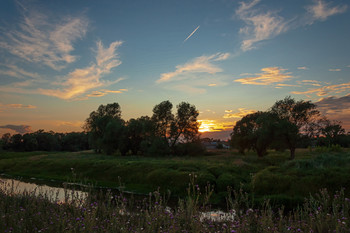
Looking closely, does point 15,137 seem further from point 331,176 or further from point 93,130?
point 331,176

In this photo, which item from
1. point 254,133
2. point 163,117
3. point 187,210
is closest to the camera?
point 187,210

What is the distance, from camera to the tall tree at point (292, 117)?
4225cm

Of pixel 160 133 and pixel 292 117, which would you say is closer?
pixel 292 117

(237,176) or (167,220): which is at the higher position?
(167,220)

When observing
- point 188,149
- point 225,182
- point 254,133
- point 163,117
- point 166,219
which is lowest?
point 225,182

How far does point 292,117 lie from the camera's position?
44906mm

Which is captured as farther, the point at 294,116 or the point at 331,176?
the point at 294,116

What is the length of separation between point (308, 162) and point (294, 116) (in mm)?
20980

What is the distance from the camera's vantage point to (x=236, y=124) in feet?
201

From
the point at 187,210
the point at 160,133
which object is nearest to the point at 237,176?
the point at 187,210

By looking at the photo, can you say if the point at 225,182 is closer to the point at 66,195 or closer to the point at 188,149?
the point at 66,195

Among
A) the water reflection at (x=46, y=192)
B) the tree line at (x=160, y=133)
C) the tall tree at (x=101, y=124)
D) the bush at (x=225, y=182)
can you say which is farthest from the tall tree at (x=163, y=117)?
the water reflection at (x=46, y=192)

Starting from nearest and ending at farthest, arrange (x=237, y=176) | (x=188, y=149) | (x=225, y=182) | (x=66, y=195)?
(x=66, y=195), (x=225, y=182), (x=237, y=176), (x=188, y=149)

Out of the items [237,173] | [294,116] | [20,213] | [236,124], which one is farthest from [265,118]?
[20,213]
